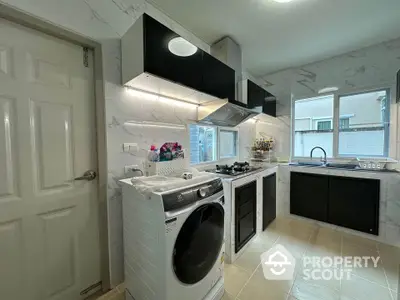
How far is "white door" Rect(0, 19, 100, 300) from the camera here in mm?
1067

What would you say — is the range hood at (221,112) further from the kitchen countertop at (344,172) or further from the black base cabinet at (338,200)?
the black base cabinet at (338,200)

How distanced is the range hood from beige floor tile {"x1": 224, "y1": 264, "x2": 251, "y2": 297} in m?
1.69

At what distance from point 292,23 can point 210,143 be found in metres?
1.78

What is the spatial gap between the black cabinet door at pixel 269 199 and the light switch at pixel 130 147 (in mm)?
1750

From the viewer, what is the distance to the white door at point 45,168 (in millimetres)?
1067

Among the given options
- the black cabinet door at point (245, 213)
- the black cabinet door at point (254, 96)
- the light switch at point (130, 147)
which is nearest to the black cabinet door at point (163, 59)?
the light switch at point (130, 147)

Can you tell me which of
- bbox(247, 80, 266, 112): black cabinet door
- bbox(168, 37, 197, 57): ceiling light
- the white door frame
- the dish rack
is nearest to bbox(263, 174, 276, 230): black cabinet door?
bbox(247, 80, 266, 112): black cabinet door

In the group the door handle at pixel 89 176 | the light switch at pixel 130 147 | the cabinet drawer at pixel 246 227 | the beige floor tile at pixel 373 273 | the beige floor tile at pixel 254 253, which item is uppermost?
the light switch at pixel 130 147

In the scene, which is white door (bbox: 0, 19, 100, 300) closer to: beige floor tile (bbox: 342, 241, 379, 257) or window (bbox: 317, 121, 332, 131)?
beige floor tile (bbox: 342, 241, 379, 257)

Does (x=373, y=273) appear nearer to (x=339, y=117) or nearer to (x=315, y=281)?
(x=315, y=281)

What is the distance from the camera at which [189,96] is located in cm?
183

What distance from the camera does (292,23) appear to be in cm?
200

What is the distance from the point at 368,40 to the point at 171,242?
3497 millimetres

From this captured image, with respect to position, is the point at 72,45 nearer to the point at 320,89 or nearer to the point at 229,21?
the point at 229,21
